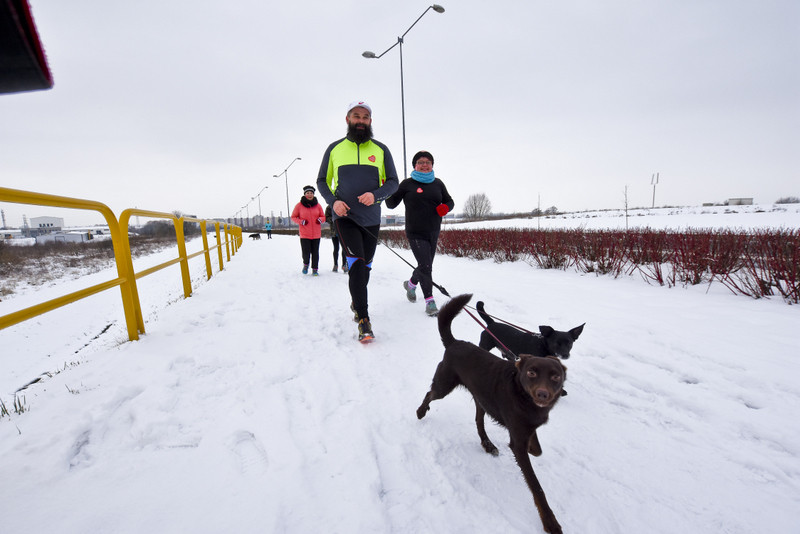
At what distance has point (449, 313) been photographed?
A: 76.9 inches

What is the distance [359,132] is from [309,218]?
4.21 meters

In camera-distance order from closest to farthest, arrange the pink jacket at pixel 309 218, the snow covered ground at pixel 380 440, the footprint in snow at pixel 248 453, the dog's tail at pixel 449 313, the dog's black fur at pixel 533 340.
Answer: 1. the snow covered ground at pixel 380 440
2. the footprint in snow at pixel 248 453
3. the dog's tail at pixel 449 313
4. the dog's black fur at pixel 533 340
5. the pink jacket at pixel 309 218

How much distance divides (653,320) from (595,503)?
2.81 meters

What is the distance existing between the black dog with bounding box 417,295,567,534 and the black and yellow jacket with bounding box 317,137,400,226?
6.46ft

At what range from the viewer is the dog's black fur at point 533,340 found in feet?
7.65

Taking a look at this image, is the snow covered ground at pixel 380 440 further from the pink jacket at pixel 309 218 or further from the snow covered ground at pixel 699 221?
the snow covered ground at pixel 699 221

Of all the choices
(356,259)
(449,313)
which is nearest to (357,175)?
(356,259)

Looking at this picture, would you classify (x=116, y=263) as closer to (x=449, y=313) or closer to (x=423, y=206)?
(x=449, y=313)

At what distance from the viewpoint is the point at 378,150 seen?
331 centimetres

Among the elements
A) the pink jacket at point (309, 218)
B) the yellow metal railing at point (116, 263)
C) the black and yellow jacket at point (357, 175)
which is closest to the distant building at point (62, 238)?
the pink jacket at point (309, 218)

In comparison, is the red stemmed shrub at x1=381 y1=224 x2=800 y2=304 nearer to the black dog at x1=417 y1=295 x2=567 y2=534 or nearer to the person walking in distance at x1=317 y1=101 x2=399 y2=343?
the black dog at x1=417 y1=295 x2=567 y2=534

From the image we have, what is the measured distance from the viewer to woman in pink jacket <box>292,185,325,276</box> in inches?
272

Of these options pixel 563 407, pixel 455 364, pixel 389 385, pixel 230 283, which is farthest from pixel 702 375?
pixel 230 283

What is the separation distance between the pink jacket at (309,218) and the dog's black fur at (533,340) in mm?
5026
